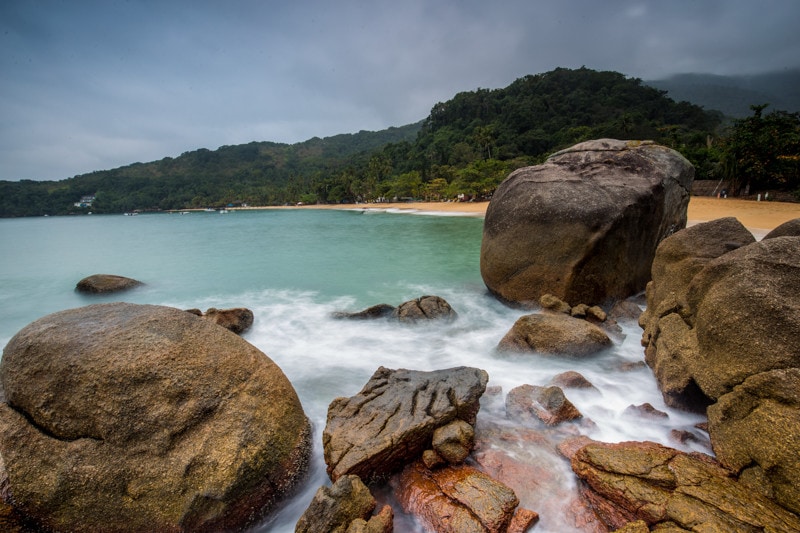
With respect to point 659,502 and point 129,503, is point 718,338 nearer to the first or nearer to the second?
point 659,502

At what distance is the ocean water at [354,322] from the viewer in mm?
4145

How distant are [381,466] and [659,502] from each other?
2217mm

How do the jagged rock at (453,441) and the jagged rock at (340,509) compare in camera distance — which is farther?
the jagged rock at (453,441)

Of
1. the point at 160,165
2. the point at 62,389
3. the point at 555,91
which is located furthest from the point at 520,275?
the point at 160,165

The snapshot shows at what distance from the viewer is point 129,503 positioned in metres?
2.93

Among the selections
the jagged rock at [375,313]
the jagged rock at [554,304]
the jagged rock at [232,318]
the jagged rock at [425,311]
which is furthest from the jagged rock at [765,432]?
the jagged rock at [232,318]

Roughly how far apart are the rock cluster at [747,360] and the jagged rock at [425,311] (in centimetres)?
410

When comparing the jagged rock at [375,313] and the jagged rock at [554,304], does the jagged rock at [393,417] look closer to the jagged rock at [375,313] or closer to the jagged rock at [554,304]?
the jagged rock at [554,304]

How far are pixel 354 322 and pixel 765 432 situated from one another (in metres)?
6.82

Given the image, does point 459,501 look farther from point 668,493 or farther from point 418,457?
point 668,493

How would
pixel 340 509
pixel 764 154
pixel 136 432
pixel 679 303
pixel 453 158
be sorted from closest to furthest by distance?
pixel 340 509 → pixel 136 432 → pixel 679 303 → pixel 764 154 → pixel 453 158

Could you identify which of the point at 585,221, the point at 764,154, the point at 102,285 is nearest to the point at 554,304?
the point at 585,221

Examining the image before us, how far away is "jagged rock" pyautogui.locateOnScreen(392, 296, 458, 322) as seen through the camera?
26.6 ft

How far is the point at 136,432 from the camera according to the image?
310 centimetres
